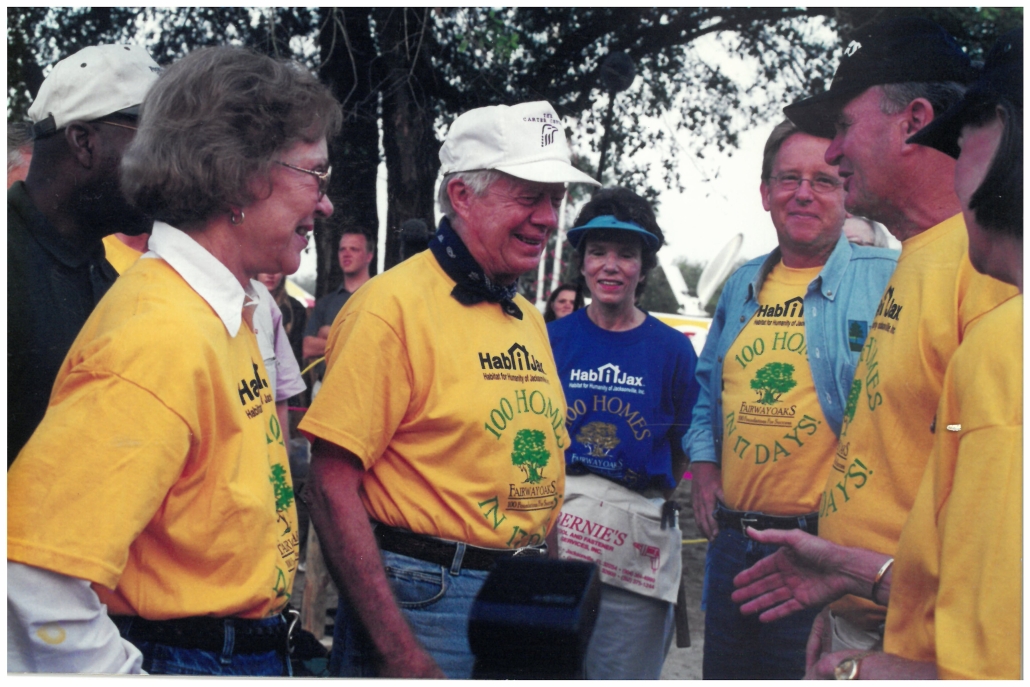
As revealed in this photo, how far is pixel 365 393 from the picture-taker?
2010 millimetres

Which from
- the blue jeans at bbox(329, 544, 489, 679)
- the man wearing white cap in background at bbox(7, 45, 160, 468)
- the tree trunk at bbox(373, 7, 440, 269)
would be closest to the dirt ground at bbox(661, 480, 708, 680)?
the blue jeans at bbox(329, 544, 489, 679)

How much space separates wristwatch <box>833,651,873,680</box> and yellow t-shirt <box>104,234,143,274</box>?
2.45m

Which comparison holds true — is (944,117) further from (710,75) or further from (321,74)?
(321,74)

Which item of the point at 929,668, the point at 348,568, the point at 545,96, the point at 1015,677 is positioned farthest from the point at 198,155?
the point at 1015,677

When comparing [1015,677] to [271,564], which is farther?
[1015,677]

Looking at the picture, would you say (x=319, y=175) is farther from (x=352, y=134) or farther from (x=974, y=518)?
(x=974, y=518)

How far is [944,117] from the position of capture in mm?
1970

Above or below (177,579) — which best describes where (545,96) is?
above

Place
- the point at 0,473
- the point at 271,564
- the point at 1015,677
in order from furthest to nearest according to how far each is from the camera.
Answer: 1. the point at 0,473
2. the point at 1015,677
3. the point at 271,564

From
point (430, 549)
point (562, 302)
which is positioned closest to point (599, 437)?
point (562, 302)

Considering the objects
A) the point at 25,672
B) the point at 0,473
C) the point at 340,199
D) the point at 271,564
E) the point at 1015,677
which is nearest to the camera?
the point at 25,672

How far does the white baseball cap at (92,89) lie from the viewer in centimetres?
204

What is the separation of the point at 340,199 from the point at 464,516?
4.44ft

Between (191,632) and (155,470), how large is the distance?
0.39 metres
